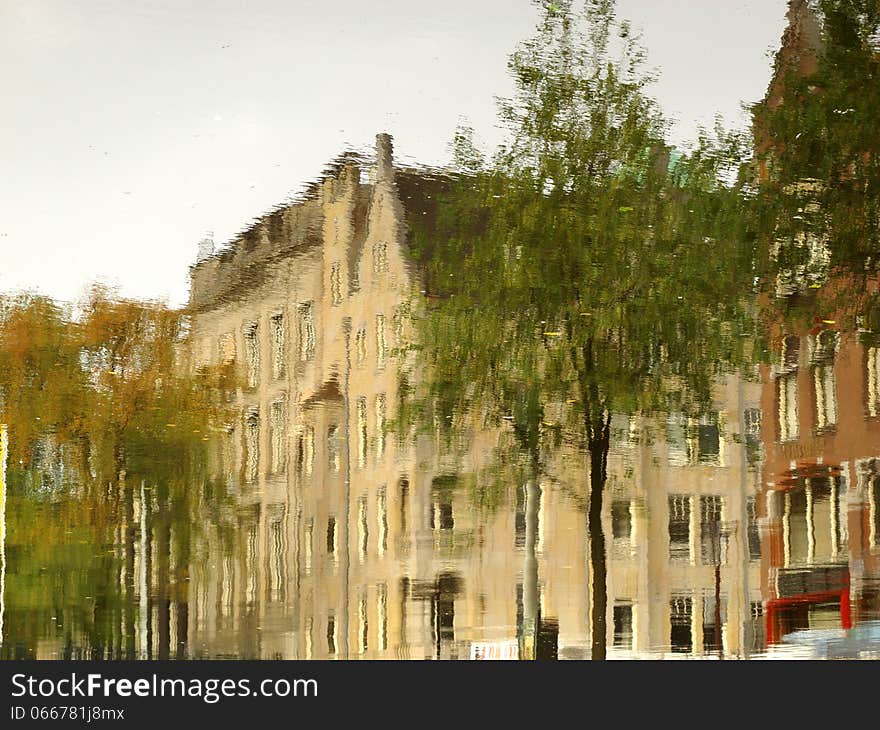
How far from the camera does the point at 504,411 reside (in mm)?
5246

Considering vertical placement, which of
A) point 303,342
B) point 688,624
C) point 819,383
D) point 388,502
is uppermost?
point 303,342

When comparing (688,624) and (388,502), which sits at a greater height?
(388,502)

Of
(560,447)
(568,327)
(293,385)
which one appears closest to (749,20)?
(568,327)

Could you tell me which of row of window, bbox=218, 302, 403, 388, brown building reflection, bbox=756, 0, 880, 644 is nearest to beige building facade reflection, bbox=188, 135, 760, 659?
row of window, bbox=218, 302, 403, 388

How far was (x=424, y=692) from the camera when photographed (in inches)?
200

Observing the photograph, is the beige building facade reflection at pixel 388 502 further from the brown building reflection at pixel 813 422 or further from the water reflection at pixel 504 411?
the brown building reflection at pixel 813 422

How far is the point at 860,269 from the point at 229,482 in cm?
262

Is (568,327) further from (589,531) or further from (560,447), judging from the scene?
(589,531)

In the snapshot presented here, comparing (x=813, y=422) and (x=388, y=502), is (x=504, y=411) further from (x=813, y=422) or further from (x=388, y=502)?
(x=813, y=422)

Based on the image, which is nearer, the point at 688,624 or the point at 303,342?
the point at 688,624

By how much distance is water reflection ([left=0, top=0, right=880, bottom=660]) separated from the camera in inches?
204

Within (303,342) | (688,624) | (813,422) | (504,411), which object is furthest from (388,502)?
(813,422)

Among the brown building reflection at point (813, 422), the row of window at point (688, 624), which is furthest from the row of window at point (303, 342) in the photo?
the brown building reflection at point (813, 422)

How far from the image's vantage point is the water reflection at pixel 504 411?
17.0ft
